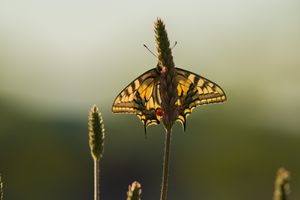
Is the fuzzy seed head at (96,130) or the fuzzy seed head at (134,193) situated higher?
the fuzzy seed head at (96,130)

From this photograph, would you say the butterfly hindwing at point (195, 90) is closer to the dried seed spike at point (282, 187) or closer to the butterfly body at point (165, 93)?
the butterfly body at point (165, 93)

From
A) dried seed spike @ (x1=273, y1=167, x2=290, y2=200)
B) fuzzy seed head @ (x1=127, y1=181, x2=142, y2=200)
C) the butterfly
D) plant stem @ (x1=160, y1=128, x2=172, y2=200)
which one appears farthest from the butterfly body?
dried seed spike @ (x1=273, y1=167, x2=290, y2=200)

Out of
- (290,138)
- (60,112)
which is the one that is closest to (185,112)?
(290,138)

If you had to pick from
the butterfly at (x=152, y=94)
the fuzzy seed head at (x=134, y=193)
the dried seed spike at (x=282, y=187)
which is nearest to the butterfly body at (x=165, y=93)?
the butterfly at (x=152, y=94)

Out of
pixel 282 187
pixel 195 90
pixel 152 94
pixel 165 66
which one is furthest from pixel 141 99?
pixel 282 187

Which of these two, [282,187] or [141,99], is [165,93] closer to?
[282,187]
